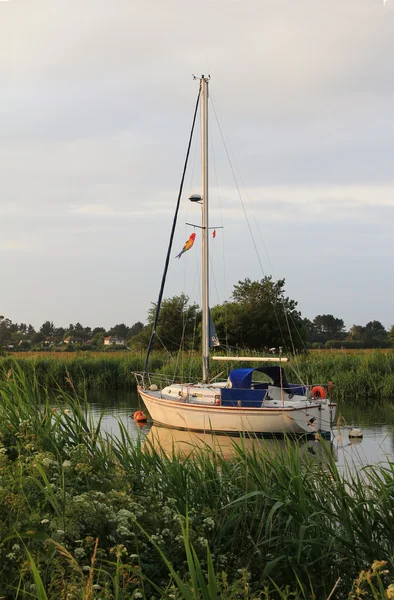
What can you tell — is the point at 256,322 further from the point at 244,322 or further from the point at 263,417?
the point at 263,417

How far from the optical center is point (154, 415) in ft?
70.4

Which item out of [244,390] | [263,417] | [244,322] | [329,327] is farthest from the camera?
[329,327]

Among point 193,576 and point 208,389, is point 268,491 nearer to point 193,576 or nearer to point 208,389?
point 193,576

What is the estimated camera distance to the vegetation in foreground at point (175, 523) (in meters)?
4.15

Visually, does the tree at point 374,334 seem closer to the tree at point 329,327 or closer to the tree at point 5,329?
the tree at point 329,327

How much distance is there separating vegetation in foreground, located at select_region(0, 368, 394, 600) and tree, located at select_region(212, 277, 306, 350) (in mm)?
40843

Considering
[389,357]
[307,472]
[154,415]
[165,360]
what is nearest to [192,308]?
[165,360]

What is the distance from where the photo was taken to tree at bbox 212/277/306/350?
49.3 m

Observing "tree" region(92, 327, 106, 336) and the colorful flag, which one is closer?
the colorful flag

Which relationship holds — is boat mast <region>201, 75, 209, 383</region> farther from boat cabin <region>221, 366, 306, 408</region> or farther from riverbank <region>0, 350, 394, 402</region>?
riverbank <region>0, 350, 394, 402</region>

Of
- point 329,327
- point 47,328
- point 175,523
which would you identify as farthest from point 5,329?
point 175,523

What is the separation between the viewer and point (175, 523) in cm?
484

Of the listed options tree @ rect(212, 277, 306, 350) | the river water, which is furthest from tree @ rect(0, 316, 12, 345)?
the river water

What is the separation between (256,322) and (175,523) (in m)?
46.4
